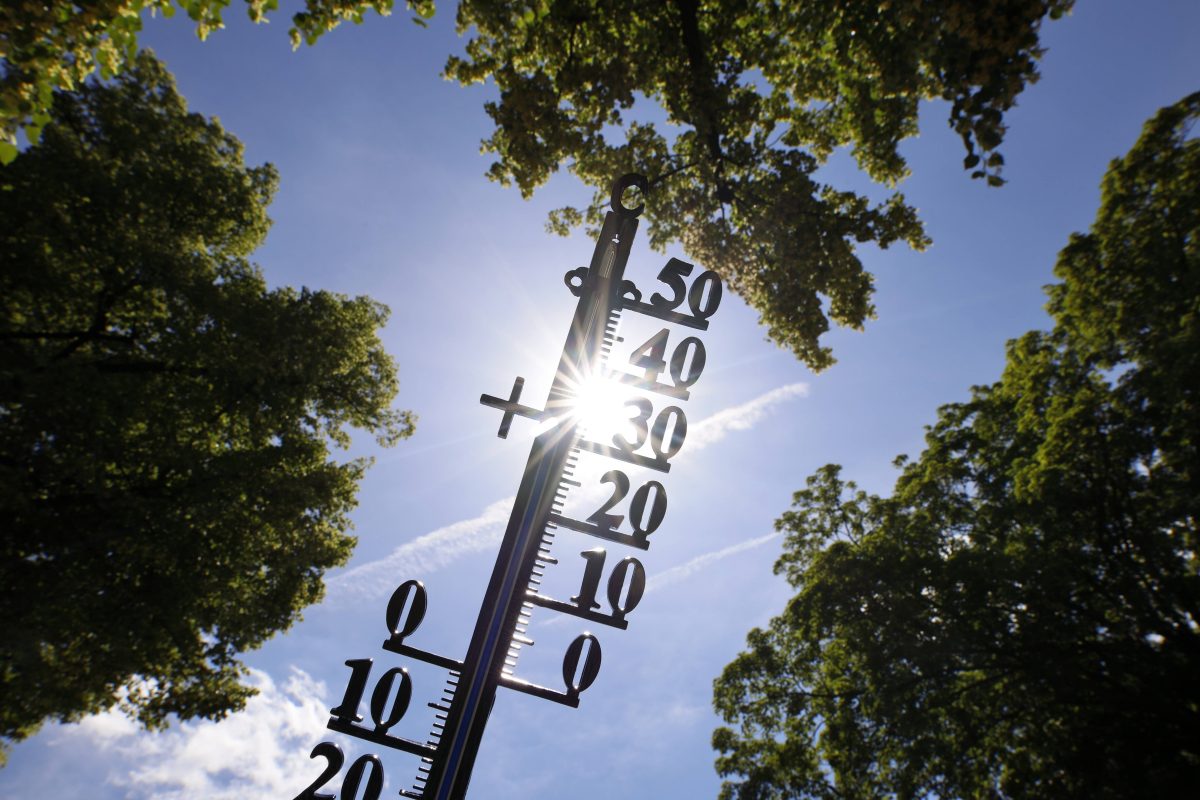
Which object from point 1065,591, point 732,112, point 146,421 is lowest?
point 146,421

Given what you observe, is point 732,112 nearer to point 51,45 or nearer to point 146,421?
point 51,45

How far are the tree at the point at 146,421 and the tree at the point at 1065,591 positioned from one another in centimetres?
1144

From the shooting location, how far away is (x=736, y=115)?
8477 mm

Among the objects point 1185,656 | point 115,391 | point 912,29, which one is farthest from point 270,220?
point 1185,656

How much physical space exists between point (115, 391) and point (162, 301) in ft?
8.23

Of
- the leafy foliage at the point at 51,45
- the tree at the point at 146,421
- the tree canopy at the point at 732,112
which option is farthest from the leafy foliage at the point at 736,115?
the tree at the point at 146,421

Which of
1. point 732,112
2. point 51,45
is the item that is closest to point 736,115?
point 732,112

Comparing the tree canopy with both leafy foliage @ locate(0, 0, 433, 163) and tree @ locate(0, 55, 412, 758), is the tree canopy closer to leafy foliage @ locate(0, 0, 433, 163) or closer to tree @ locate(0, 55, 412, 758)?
leafy foliage @ locate(0, 0, 433, 163)

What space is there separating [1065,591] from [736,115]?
35.5 feet

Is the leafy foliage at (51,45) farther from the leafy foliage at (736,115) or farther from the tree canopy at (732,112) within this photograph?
the leafy foliage at (736,115)

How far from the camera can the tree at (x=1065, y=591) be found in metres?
10.0

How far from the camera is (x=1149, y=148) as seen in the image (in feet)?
34.3

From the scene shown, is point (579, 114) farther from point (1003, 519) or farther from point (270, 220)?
point (1003, 519)

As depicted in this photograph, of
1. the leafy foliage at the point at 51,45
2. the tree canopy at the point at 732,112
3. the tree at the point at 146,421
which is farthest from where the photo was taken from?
the tree at the point at 146,421
